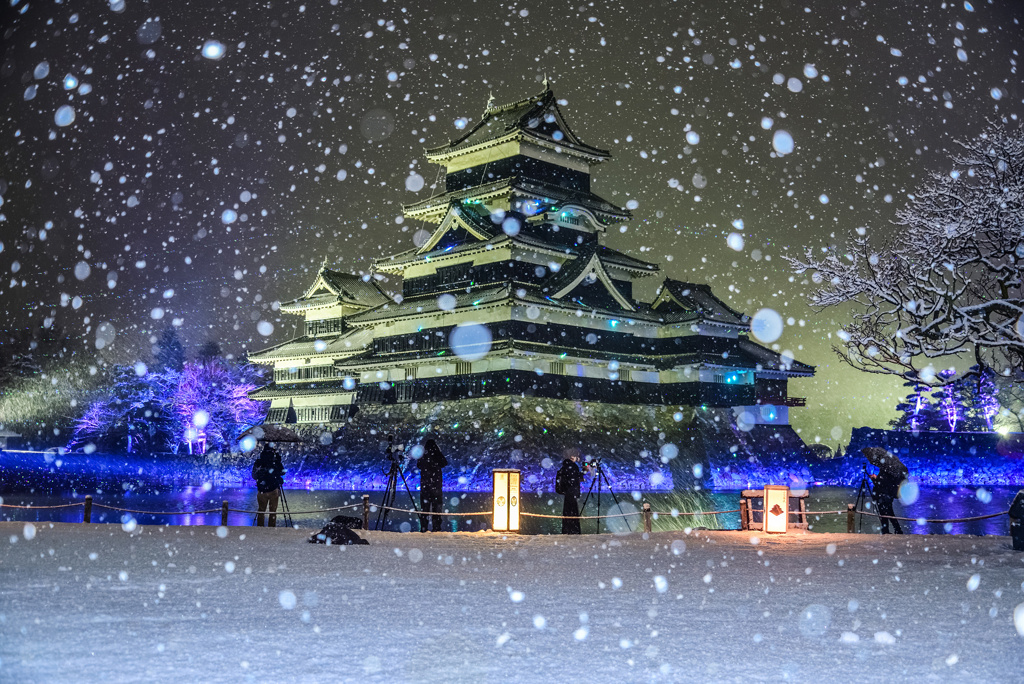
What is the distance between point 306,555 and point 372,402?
32.4 metres

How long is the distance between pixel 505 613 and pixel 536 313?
32.8 metres

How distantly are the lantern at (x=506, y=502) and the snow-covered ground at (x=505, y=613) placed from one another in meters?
2.83

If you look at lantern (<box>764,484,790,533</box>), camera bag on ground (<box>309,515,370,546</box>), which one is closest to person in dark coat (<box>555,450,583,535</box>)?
lantern (<box>764,484,790,533</box>)

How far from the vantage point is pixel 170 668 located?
6.00 m

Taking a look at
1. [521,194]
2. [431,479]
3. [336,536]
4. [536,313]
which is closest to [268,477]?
[431,479]

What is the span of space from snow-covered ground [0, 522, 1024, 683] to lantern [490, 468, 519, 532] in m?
2.83

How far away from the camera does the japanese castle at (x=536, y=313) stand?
4094 cm

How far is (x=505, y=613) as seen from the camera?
8.45m

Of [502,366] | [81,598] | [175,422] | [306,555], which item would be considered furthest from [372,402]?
[81,598]

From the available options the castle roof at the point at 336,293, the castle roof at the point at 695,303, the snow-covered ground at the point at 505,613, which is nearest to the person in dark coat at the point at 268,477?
the snow-covered ground at the point at 505,613

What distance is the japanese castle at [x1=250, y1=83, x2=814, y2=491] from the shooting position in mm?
40938

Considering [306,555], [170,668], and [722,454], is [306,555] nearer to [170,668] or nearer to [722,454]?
[170,668]

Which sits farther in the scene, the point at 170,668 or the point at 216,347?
the point at 216,347

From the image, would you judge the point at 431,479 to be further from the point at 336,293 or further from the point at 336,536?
the point at 336,293
